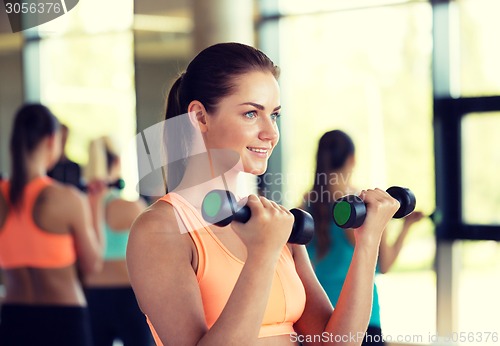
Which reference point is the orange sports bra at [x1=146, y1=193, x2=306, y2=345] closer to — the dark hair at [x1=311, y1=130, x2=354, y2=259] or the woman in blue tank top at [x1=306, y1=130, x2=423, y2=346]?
the woman in blue tank top at [x1=306, y1=130, x2=423, y2=346]

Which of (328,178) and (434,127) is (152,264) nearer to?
(328,178)

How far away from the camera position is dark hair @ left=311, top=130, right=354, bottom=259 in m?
1.25

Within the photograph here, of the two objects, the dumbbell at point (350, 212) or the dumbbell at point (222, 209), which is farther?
the dumbbell at point (350, 212)

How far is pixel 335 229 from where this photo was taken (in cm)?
125

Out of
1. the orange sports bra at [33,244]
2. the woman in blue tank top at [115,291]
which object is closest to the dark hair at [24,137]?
the orange sports bra at [33,244]

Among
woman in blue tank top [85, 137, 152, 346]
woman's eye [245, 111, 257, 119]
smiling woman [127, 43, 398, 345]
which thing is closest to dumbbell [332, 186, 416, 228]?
smiling woman [127, 43, 398, 345]

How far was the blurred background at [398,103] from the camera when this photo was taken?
128 cm

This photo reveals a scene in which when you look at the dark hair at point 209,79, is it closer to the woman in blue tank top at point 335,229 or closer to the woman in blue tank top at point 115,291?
the woman in blue tank top at point 335,229

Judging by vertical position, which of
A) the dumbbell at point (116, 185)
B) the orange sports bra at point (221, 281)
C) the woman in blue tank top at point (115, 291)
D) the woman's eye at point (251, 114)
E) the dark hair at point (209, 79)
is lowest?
the woman in blue tank top at point (115, 291)

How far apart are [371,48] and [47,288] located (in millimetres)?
999

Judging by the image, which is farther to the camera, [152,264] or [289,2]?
[289,2]

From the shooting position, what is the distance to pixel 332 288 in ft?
3.43

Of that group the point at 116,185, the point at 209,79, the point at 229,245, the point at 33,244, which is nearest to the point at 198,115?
the point at 209,79

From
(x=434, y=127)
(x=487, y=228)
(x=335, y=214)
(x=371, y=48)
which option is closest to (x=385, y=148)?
(x=434, y=127)
